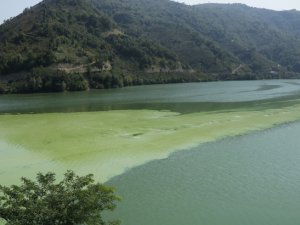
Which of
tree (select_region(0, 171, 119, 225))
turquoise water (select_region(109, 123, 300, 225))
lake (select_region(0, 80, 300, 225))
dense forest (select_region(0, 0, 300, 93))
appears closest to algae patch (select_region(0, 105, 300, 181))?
lake (select_region(0, 80, 300, 225))

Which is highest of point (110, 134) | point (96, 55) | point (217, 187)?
point (96, 55)

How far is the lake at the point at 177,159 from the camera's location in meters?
16.0

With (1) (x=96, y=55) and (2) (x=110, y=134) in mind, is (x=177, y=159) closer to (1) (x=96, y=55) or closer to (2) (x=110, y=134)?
(2) (x=110, y=134)

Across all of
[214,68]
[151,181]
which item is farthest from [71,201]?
[214,68]

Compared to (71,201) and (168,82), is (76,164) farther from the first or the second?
(168,82)

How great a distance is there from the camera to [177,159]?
23.3m

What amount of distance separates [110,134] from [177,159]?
7.71m

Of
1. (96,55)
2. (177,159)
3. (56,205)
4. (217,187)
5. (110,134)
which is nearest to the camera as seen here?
(56,205)

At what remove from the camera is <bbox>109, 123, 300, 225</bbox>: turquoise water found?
50.1 feet

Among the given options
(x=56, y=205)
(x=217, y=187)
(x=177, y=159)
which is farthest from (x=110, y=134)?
(x=56, y=205)

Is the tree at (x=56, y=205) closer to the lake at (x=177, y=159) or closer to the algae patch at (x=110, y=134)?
the lake at (x=177, y=159)

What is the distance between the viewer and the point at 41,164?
22266mm

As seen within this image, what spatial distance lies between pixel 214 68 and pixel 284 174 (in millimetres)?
115336

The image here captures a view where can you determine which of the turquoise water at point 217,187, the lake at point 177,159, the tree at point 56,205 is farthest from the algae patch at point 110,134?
the tree at point 56,205
